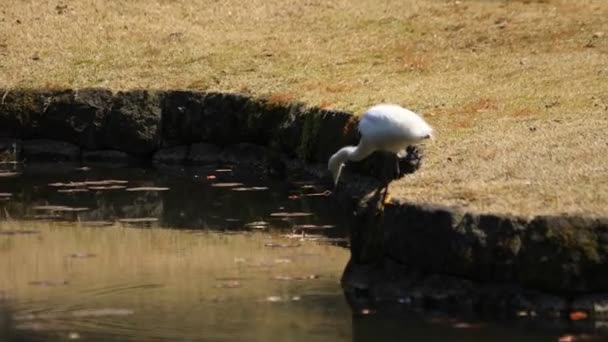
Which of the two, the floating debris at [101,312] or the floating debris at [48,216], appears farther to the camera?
the floating debris at [48,216]

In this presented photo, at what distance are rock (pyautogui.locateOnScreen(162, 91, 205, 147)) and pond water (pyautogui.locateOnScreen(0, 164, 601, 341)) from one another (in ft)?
1.45

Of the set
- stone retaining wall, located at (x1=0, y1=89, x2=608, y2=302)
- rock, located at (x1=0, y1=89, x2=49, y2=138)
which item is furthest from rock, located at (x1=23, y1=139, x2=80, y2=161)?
rock, located at (x1=0, y1=89, x2=49, y2=138)

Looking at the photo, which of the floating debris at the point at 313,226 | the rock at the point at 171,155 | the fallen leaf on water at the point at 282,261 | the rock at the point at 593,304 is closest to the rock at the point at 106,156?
the rock at the point at 171,155

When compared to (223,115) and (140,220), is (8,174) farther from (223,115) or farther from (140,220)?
(140,220)

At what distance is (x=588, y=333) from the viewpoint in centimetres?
823

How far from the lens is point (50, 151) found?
1512 cm

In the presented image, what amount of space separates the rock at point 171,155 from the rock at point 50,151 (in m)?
0.81

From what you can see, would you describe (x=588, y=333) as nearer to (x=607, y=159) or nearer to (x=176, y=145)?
(x=607, y=159)

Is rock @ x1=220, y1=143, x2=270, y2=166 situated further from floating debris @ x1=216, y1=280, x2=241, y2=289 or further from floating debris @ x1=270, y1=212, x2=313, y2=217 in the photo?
floating debris @ x1=216, y1=280, x2=241, y2=289

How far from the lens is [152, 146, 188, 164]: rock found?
49.1ft

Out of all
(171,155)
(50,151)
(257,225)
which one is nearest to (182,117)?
(171,155)

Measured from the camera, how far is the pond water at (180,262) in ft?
28.2

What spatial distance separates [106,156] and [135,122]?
0.48 meters

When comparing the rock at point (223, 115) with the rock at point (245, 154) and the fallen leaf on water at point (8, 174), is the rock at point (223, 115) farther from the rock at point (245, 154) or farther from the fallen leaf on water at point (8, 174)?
the fallen leaf on water at point (8, 174)
